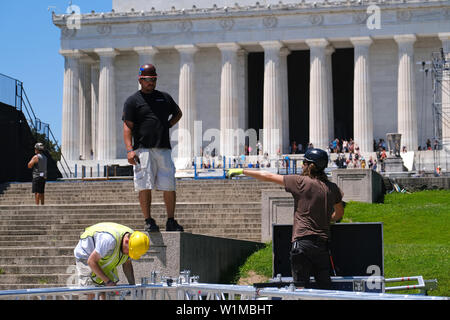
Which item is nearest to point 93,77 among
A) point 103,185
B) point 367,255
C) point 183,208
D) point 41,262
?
point 103,185

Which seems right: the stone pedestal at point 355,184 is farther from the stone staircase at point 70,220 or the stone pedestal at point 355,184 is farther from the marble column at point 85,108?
the marble column at point 85,108

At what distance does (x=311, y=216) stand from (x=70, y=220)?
14588mm

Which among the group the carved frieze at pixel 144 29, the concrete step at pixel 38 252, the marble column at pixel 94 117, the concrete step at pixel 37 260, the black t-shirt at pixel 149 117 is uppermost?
the carved frieze at pixel 144 29

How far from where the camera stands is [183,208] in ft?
81.1

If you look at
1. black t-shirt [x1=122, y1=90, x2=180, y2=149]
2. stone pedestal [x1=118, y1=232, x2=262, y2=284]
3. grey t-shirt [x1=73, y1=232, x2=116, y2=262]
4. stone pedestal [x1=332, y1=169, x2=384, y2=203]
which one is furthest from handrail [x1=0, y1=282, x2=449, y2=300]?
stone pedestal [x1=332, y1=169, x2=384, y2=203]

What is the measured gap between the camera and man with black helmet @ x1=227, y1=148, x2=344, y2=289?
940 cm

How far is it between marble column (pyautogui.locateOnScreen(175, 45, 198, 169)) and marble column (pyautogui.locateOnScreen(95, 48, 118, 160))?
5.58m

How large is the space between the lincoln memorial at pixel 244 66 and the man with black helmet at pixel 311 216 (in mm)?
54443

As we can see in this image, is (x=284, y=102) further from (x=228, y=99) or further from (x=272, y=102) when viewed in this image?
(x=228, y=99)

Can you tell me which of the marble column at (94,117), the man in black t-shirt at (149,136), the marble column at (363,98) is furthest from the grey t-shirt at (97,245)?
the marble column at (94,117)

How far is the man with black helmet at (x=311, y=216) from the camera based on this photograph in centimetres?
940

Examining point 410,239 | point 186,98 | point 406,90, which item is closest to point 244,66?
point 186,98

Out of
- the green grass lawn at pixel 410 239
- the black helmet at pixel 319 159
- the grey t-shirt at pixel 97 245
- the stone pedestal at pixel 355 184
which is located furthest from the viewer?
the stone pedestal at pixel 355 184

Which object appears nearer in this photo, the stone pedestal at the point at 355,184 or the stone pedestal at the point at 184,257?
the stone pedestal at the point at 184,257
